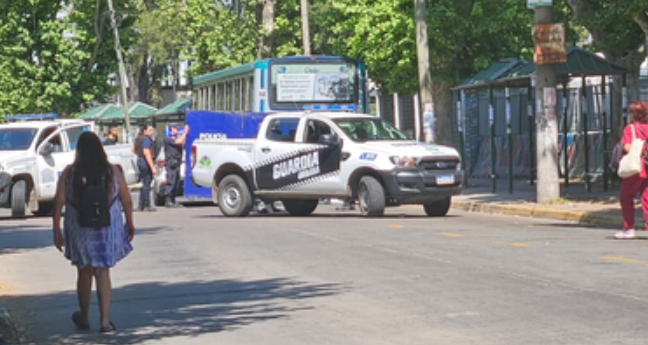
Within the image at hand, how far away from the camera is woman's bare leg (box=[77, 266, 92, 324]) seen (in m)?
11.0

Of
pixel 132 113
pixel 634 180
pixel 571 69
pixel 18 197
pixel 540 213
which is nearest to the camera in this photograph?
pixel 634 180

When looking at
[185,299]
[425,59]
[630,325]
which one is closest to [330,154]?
[425,59]

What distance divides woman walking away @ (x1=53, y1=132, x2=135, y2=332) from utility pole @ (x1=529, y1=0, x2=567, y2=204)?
14994 mm

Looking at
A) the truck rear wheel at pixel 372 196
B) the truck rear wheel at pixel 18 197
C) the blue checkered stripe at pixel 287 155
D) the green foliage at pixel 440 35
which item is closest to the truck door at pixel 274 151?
the blue checkered stripe at pixel 287 155

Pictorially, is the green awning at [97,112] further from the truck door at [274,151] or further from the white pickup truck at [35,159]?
the truck door at [274,151]

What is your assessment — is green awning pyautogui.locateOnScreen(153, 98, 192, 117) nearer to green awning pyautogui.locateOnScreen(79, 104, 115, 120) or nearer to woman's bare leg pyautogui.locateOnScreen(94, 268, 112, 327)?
green awning pyautogui.locateOnScreen(79, 104, 115, 120)

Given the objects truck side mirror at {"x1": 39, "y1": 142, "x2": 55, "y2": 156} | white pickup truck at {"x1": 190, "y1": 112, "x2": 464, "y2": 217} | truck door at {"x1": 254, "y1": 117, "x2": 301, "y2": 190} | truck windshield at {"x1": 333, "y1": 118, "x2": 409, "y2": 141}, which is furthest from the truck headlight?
truck side mirror at {"x1": 39, "y1": 142, "x2": 55, "y2": 156}

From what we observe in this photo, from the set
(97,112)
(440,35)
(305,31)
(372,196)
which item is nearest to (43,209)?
(372,196)

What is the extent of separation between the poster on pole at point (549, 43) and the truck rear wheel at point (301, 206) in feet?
16.2

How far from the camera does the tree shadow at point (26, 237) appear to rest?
20.1 metres

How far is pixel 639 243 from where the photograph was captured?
675 inches

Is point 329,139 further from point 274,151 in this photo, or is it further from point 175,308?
point 175,308

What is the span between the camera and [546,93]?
2534 cm

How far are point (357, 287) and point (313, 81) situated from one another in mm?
21206
